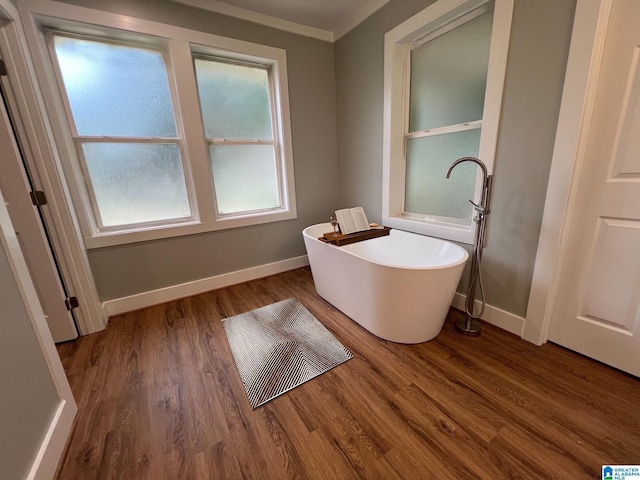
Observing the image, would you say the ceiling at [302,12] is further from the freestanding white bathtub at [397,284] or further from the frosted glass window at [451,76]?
the freestanding white bathtub at [397,284]

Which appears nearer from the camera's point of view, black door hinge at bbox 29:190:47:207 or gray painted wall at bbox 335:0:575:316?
gray painted wall at bbox 335:0:575:316

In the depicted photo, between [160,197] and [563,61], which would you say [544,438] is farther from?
[160,197]

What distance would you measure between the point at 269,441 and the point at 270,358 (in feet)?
1.75

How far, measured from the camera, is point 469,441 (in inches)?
42.1

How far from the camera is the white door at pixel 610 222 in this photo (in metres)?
1.21

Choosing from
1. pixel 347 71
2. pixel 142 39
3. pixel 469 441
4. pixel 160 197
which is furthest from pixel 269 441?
pixel 347 71

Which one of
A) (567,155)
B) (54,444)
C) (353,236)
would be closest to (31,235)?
(54,444)

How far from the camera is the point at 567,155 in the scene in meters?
1.35

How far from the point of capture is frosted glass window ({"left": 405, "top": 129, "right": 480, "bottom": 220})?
1919 millimetres

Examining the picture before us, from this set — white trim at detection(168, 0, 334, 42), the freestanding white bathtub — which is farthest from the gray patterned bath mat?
white trim at detection(168, 0, 334, 42)

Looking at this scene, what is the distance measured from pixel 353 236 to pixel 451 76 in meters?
1.46

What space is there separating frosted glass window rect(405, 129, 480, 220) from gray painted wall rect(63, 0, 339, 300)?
103 centimetres

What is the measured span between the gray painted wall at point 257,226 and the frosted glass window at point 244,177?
258 millimetres

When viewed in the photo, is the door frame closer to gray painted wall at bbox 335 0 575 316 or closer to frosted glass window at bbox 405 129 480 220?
gray painted wall at bbox 335 0 575 316
